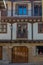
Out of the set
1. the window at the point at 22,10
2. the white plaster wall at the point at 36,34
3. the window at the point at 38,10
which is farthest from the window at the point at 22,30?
the window at the point at 38,10

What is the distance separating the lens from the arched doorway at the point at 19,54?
27.2 metres

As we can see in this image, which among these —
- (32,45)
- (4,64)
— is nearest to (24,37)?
(32,45)

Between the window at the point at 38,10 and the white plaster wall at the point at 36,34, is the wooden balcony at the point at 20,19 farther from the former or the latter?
the window at the point at 38,10

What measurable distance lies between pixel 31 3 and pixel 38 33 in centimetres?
355

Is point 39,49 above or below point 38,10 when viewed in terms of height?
below

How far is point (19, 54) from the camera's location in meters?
27.2

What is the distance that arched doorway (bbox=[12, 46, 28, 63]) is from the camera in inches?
1071

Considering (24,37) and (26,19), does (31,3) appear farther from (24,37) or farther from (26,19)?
(24,37)

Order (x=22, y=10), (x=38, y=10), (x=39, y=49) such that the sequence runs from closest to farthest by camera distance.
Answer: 1. (x=39, y=49)
2. (x=38, y=10)
3. (x=22, y=10)

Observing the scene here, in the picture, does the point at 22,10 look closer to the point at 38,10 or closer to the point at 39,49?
the point at 38,10

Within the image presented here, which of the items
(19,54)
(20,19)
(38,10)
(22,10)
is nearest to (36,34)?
(20,19)

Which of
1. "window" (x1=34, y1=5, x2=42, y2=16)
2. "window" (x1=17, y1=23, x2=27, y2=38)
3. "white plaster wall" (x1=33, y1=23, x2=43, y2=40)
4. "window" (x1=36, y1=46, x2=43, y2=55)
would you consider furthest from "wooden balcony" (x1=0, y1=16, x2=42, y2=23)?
"window" (x1=36, y1=46, x2=43, y2=55)

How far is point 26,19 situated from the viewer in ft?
88.4

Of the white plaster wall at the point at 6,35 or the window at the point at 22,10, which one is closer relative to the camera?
the white plaster wall at the point at 6,35
